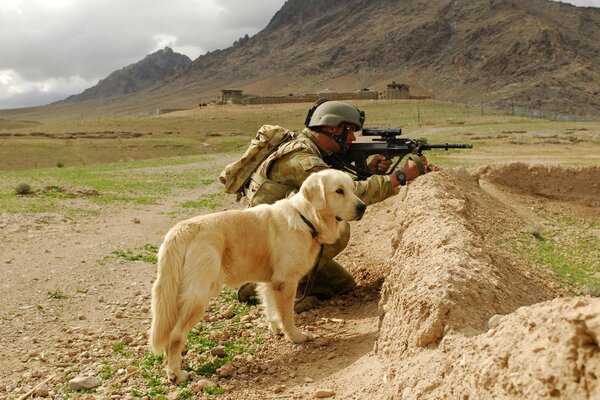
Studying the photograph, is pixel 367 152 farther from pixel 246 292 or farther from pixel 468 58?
pixel 468 58

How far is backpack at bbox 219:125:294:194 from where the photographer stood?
7.62 metres

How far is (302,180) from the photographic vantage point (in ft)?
23.0

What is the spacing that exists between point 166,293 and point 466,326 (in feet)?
8.70

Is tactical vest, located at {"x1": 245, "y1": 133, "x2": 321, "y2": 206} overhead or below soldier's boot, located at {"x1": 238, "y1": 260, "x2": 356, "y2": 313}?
overhead

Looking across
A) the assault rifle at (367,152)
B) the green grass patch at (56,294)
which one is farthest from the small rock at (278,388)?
the green grass patch at (56,294)

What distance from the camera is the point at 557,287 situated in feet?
25.5

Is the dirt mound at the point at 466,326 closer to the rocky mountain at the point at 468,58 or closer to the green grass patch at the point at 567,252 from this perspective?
the green grass patch at the point at 567,252

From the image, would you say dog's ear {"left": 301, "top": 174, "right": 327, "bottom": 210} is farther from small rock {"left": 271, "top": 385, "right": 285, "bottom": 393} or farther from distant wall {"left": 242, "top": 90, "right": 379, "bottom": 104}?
distant wall {"left": 242, "top": 90, "right": 379, "bottom": 104}

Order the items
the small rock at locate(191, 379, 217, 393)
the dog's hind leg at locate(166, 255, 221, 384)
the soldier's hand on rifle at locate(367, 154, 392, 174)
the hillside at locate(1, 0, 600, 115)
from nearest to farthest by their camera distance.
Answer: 1. the small rock at locate(191, 379, 217, 393)
2. the dog's hind leg at locate(166, 255, 221, 384)
3. the soldier's hand on rifle at locate(367, 154, 392, 174)
4. the hillside at locate(1, 0, 600, 115)

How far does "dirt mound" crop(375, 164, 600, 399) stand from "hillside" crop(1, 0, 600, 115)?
356ft

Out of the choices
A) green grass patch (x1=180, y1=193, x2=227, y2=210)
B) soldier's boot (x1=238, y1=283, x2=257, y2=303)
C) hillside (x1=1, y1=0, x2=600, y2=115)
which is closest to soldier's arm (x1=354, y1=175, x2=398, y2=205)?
soldier's boot (x1=238, y1=283, x2=257, y2=303)

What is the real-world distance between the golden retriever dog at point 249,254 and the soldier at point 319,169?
27.8 inches

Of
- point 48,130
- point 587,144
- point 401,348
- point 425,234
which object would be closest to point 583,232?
point 425,234

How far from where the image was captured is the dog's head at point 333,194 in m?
5.88
